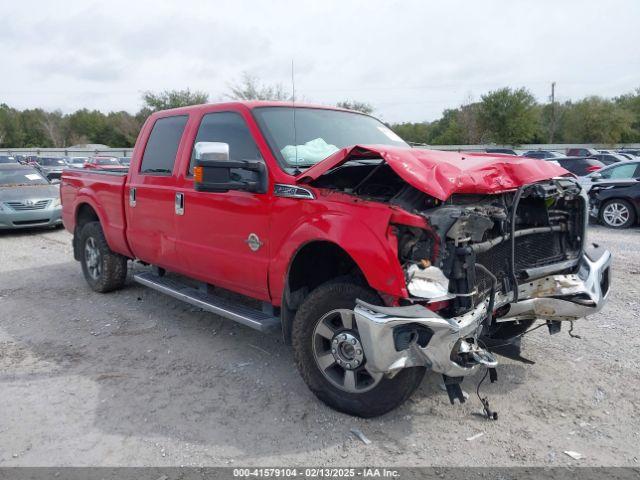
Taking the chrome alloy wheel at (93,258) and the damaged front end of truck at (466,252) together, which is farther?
the chrome alloy wheel at (93,258)

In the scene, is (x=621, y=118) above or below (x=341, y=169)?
above

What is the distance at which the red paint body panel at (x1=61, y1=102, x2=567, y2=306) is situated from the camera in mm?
3039

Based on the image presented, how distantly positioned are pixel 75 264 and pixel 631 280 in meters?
7.79

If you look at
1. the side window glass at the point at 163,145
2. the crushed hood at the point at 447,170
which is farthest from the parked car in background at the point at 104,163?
the crushed hood at the point at 447,170

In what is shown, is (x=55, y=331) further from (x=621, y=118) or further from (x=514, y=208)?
(x=621, y=118)

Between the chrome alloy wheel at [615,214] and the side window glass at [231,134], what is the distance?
32.4 ft

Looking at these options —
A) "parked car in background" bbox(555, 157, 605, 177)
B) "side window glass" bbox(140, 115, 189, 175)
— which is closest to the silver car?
"side window glass" bbox(140, 115, 189, 175)

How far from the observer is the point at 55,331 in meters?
5.14

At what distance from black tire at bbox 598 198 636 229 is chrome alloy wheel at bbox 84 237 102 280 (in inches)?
402

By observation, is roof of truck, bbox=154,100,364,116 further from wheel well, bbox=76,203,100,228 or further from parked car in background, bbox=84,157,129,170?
parked car in background, bbox=84,157,129,170

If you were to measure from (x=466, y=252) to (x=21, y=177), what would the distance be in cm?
1208

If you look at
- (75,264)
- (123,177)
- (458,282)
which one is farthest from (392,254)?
(75,264)

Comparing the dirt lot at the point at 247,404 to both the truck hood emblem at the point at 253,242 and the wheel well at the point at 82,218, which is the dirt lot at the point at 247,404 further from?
the wheel well at the point at 82,218

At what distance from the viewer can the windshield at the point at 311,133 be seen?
158 inches
